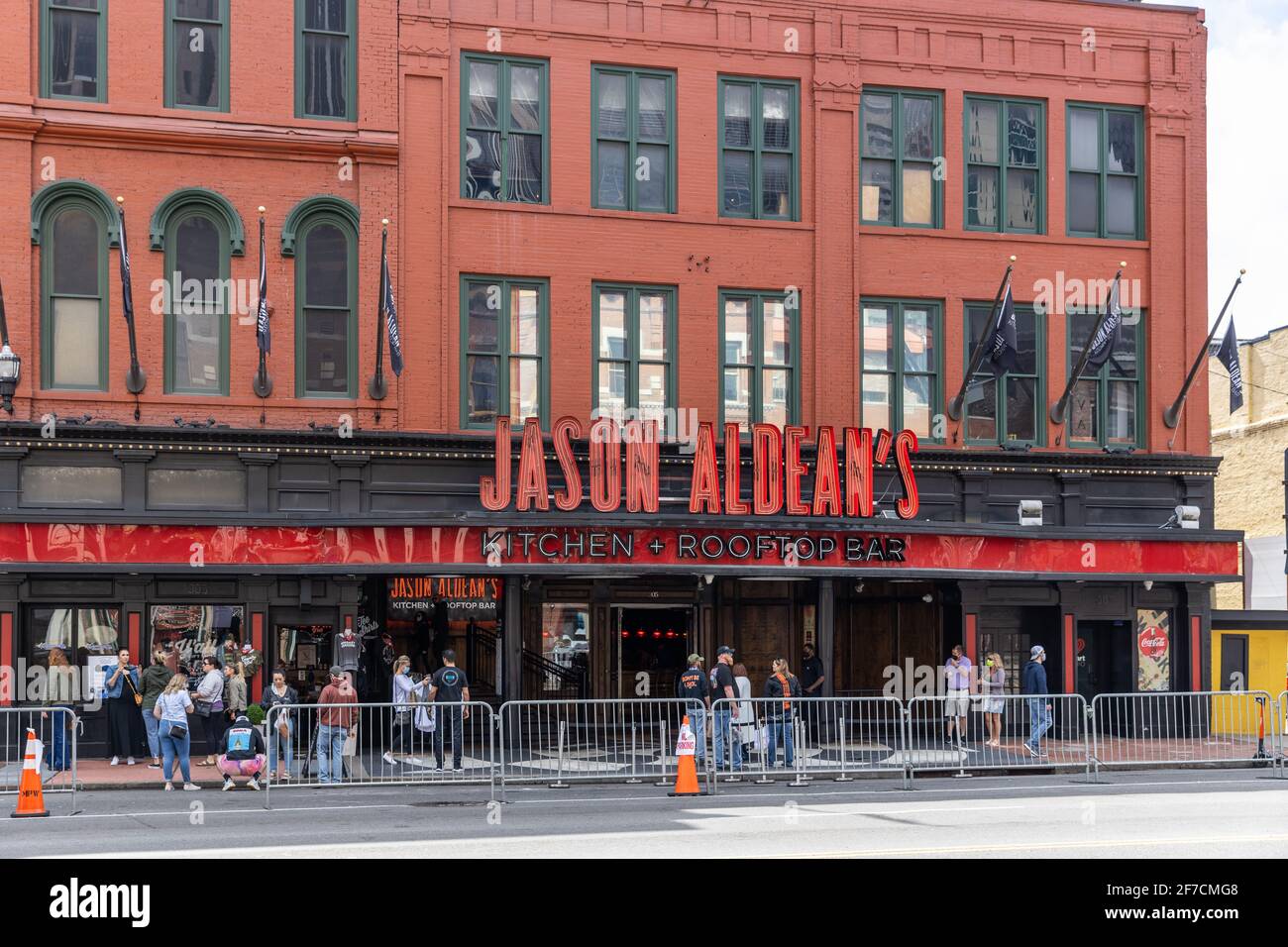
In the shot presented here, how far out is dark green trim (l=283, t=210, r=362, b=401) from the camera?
26000mm

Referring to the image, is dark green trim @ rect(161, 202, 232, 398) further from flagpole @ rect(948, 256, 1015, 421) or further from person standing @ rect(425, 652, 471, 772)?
flagpole @ rect(948, 256, 1015, 421)

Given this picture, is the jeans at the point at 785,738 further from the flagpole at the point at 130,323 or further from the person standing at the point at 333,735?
the flagpole at the point at 130,323

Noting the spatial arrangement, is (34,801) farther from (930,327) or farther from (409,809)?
(930,327)

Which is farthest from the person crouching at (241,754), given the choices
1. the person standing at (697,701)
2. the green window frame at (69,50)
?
the green window frame at (69,50)

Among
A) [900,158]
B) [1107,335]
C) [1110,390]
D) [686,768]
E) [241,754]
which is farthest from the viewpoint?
[1110,390]

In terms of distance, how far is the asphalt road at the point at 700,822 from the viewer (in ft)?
45.6

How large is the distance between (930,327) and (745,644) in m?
6.85

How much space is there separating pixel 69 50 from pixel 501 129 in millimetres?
7166

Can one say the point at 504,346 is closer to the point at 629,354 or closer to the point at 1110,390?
the point at 629,354

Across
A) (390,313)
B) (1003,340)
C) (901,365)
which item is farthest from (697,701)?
(901,365)

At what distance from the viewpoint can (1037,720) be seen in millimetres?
23609

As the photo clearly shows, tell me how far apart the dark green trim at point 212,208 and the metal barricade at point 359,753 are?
26.2 feet

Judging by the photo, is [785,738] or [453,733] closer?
[453,733]

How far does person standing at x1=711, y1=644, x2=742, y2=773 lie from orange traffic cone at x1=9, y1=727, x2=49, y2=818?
27.6 ft
